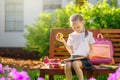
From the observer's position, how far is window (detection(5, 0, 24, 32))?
1461cm

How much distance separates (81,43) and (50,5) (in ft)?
29.9

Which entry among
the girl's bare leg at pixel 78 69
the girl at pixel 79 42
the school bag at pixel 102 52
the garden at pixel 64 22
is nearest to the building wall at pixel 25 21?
the garden at pixel 64 22

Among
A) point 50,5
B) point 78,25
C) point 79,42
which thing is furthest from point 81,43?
point 50,5

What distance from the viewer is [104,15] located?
795 cm

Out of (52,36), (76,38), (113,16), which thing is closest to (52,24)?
(113,16)

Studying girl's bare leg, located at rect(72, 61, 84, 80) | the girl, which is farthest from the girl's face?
girl's bare leg, located at rect(72, 61, 84, 80)

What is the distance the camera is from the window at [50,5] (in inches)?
565

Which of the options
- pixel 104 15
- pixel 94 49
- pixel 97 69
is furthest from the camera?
pixel 104 15

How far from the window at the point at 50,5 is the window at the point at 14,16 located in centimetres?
83

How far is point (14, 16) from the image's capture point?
14.7 meters

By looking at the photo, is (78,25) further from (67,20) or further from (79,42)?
(67,20)

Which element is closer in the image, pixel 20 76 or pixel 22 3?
pixel 20 76

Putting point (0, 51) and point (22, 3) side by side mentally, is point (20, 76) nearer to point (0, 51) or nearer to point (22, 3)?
point (0, 51)

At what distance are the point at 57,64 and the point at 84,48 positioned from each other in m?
0.39
